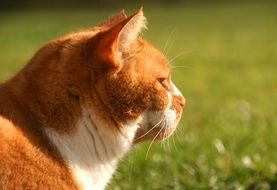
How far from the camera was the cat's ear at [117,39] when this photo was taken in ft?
Answer: 8.99

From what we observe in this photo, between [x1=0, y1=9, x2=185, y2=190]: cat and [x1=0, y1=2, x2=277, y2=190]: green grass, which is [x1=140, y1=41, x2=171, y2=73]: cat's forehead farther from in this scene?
[x1=0, y1=2, x2=277, y2=190]: green grass

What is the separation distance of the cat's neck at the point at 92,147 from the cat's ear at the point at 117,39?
0.28 meters

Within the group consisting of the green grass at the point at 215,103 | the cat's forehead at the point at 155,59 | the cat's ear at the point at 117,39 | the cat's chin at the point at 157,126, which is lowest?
the green grass at the point at 215,103

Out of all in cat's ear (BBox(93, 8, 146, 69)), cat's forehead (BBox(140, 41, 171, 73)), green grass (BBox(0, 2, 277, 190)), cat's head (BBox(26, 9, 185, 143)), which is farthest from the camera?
green grass (BBox(0, 2, 277, 190))

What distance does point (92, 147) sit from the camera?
2.97 m

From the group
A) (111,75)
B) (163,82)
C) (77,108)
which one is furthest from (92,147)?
(163,82)

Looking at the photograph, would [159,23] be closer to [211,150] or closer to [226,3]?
[226,3]

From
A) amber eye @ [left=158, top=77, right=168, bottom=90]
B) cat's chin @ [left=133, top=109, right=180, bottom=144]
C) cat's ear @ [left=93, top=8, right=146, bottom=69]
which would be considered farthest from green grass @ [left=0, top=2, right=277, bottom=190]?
cat's ear @ [left=93, top=8, right=146, bottom=69]

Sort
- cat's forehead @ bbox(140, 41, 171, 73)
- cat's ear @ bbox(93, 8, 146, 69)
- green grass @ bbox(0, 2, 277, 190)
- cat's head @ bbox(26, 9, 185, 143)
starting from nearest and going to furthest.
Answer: cat's ear @ bbox(93, 8, 146, 69), cat's head @ bbox(26, 9, 185, 143), cat's forehead @ bbox(140, 41, 171, 73), green grass @ bbox(0, 2, 277, 190)

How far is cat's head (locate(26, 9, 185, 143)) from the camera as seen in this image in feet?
9.36

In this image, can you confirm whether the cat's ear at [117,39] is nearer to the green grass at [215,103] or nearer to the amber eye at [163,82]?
the amber eye at [163,82]

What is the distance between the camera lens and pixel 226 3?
27.3 metres

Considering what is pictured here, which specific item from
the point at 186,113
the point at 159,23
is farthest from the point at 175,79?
the point at 159,23

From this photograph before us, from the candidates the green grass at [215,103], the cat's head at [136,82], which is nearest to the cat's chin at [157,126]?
the cat's head at [136,82]
